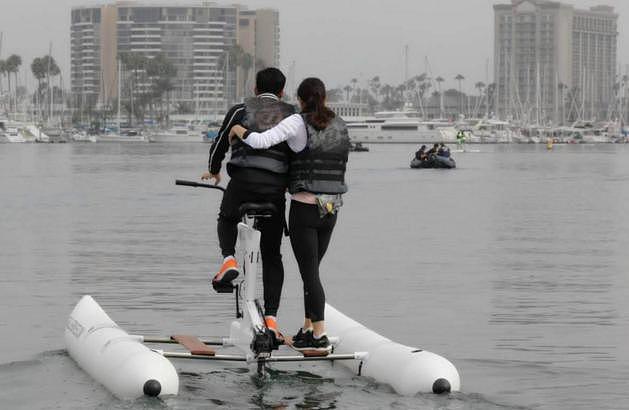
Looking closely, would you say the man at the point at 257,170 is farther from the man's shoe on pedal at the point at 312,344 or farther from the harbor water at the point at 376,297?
the harbor water at the point at 376,297

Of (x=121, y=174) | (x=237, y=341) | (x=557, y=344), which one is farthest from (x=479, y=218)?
(x=121, y=174)

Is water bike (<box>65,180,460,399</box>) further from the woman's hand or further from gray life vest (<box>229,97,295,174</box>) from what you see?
the woman's hand

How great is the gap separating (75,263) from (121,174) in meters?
46.7

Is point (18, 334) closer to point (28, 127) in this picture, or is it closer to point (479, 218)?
point (479, 218)

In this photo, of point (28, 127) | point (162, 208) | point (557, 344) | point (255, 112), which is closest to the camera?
point (255, 112)

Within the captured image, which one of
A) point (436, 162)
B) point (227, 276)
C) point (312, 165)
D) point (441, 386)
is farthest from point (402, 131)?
point (441, 386)

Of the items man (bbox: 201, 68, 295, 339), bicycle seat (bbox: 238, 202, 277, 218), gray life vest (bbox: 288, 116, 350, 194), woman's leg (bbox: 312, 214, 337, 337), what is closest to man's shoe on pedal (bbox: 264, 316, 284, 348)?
man (bbox: 201, 68, 295, 339)

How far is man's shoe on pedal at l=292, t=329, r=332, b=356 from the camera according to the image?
9.97 m

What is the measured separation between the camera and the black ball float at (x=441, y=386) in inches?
362

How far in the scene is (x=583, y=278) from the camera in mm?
18219

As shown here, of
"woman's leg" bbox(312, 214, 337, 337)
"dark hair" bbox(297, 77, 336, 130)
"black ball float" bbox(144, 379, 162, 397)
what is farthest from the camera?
"woman's leg" bbox(312, 214, 337, 337)

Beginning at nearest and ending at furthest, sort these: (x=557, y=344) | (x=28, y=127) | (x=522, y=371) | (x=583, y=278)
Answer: (x=522, y=371), (x=557, y=344), (x=583, y=278), (x=28, y=127)

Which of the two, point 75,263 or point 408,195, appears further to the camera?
point 408,195

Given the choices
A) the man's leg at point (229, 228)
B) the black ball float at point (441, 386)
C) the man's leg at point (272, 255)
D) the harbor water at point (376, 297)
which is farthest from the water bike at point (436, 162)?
the black ball float at point (441, 386)
